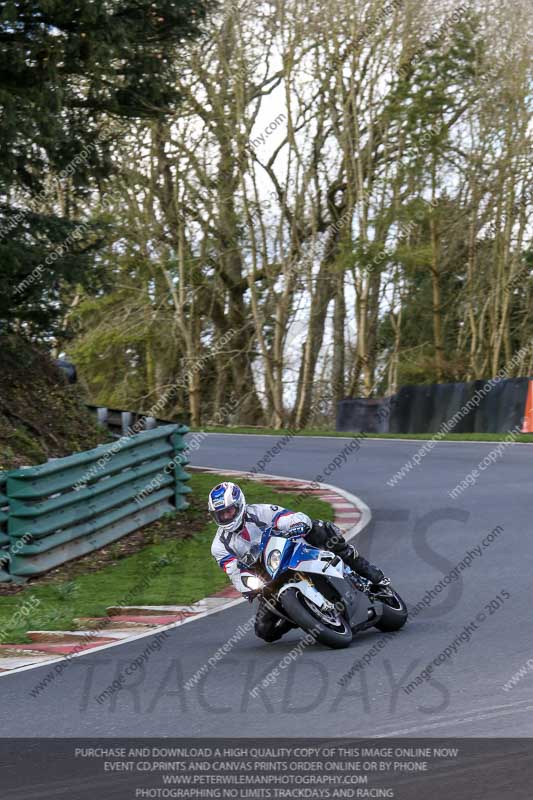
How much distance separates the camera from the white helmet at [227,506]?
7.58m

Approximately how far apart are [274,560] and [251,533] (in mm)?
257

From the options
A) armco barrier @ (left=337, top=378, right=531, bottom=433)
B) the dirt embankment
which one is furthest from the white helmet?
armco barrier @ (left=337, top=378, right=531, bottom=433)

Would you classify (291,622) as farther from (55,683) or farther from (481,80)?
(481,80)

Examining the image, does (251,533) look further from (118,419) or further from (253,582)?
(118,419)

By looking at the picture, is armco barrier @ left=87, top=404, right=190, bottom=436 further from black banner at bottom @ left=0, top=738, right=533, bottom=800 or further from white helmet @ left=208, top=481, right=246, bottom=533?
black banner at bottom @ left=0, top=738, right=533, bottom=800

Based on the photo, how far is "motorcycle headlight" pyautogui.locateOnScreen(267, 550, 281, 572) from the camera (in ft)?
25.6

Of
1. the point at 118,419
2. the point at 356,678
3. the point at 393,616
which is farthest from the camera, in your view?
the point at 118,419

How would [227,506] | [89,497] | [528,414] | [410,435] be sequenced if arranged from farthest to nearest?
1. [410,435]
2. [528,414]
3. [89,497]
4. [227,506]

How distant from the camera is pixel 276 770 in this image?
5.12 m

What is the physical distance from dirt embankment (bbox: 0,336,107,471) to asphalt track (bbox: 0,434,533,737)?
599cm

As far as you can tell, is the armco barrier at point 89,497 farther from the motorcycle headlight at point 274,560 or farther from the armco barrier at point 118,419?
the armco barrier at point 118,419

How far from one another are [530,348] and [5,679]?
35871mm

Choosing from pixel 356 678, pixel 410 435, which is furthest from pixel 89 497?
pixel 410 435

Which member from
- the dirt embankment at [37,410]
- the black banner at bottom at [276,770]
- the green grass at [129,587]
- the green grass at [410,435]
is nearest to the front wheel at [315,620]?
the black banner at bottom at [276,770]
